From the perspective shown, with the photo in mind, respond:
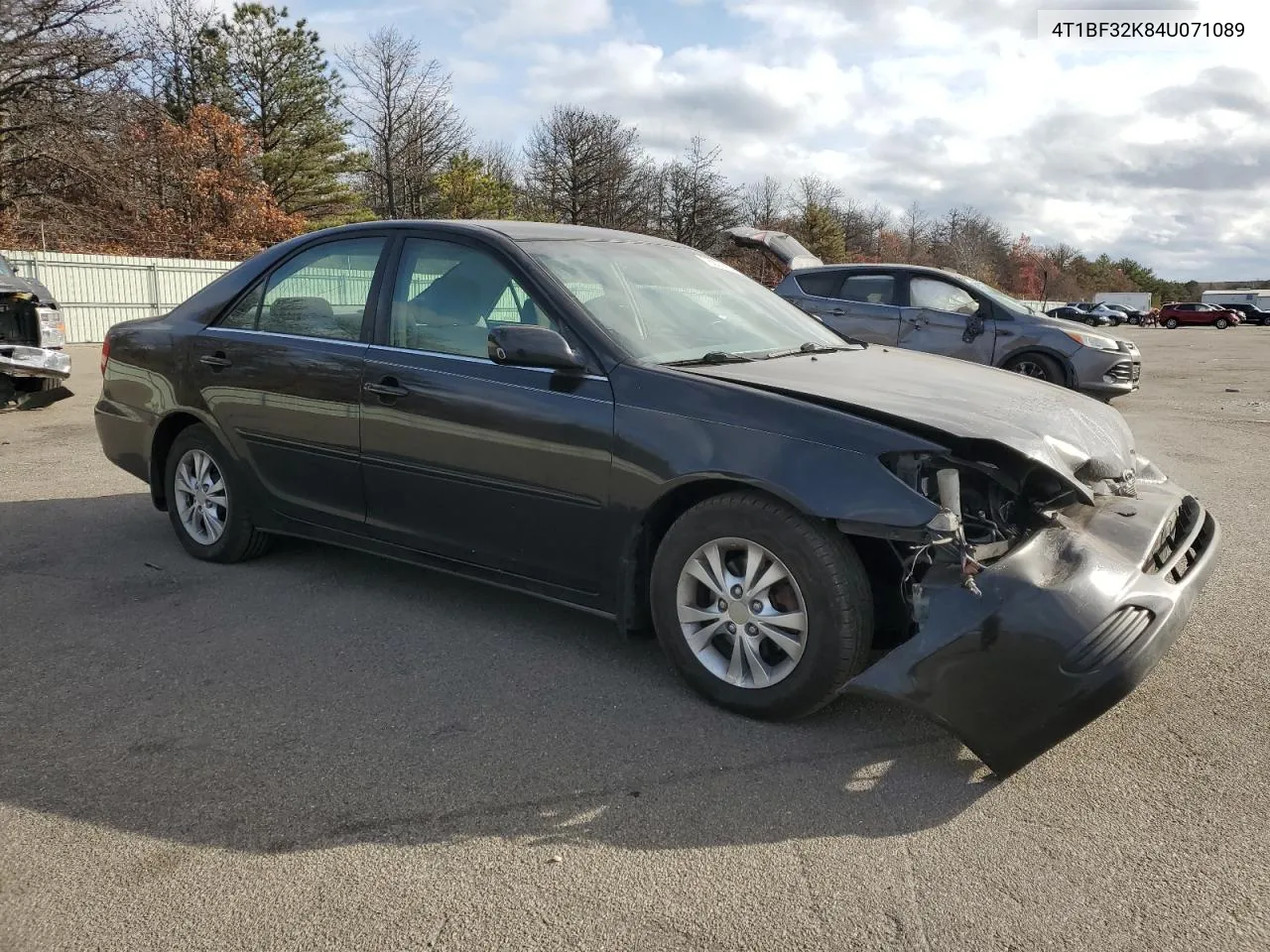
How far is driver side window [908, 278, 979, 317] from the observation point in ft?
37.8

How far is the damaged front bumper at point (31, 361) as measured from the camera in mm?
10102

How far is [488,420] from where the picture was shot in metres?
3.82

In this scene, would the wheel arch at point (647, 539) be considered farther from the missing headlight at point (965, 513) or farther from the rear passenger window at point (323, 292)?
the rear passenger window at point (323, 292)

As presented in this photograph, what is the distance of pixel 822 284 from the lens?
12.0 m

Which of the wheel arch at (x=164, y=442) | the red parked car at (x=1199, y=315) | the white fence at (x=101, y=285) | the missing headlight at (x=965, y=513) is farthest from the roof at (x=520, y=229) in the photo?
the red parked car at (x=1199, y=315)

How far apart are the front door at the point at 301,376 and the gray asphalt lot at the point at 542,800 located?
1.87 feet

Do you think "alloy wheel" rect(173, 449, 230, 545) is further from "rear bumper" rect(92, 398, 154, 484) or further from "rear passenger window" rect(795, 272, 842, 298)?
"rear passenger window" rect(795, 272, 842, 298)

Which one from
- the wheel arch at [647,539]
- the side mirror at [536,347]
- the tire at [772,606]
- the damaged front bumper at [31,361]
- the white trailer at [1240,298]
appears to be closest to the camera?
the tire at [772,606]

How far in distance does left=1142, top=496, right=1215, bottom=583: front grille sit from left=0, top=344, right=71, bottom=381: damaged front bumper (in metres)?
10.6

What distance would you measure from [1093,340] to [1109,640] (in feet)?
32.0

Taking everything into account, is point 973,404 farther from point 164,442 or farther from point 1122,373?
point 1122,373

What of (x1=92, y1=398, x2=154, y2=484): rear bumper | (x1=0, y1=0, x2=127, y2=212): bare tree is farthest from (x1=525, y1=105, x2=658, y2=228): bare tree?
(x1=92, y1=398, x2=154, y2=484): rear bumper

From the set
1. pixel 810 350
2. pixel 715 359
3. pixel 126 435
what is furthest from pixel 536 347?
pixel 126 435

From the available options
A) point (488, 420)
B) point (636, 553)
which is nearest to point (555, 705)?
point (636, 553)
